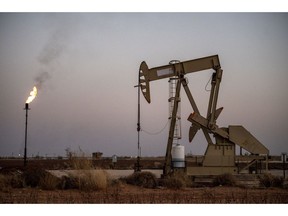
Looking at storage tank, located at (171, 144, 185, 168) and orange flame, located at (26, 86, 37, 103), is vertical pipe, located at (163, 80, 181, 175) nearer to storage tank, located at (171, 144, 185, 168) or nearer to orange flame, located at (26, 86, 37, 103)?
storage tank, located at (171, 144, 185, 168)

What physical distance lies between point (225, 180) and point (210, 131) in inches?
53.3

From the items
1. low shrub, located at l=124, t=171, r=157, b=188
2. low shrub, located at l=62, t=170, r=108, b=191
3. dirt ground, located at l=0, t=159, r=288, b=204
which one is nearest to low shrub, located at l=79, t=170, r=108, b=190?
low shrub, located at l=62, t=170, r=108, b=191

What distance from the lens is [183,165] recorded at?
1080 cm

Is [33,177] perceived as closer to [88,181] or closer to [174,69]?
[88,181]

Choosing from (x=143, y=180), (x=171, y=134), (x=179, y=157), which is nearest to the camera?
(x=143, y=180)

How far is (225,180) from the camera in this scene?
10.6 m

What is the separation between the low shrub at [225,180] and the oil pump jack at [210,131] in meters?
0.22

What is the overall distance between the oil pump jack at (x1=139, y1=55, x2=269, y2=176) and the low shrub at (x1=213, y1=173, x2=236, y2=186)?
0.71 feet

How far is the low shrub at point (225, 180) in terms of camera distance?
1055 cm

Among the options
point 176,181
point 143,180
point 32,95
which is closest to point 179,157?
point 176,181

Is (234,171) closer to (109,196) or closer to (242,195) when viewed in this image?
(242,195)

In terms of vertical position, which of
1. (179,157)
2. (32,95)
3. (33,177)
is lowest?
(33,177)

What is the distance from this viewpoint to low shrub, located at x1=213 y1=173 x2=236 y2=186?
10.6 metres

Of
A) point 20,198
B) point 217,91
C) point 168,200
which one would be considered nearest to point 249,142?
point 217,91
